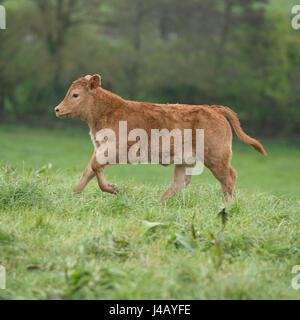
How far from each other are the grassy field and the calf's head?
0.99 m

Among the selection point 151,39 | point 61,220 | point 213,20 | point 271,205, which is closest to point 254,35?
point 213,20

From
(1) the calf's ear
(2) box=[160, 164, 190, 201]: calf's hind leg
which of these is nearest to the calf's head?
(1) the calf's ear

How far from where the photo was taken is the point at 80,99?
22.4 ft

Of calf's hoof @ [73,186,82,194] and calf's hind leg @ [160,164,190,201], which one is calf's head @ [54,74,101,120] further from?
calf's hind leg @ [160,164,190,201]

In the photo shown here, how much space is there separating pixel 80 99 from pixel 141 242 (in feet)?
7.94

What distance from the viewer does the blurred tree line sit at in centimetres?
2616

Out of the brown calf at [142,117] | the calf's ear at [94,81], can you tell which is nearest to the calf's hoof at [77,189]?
the brown calf at [142,117]

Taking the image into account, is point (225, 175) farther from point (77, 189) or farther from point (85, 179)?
point (77, 189)

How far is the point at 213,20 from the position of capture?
87.0ft

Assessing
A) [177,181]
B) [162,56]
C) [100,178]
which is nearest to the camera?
[100,178]

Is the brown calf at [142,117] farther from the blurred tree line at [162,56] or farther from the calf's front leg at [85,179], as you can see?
the blurred tree line at [162,56]

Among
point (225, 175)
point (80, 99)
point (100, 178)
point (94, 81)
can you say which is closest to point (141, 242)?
point (100, 178)

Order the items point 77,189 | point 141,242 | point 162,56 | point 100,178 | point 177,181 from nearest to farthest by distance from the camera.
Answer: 1. point 141,242
2. point 100,178
3. point 77,189
4. point 177,181
5. point 162,56
